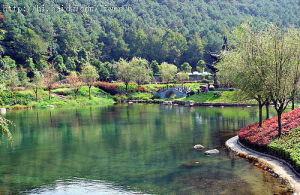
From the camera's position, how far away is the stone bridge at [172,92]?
94188 mm

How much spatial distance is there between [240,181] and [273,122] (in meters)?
12.4

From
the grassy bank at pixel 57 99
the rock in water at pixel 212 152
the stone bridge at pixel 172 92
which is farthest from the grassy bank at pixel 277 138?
the stone bridge at pixel 172 92

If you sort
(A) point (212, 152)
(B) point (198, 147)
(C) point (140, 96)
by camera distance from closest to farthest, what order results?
(A) point (212, 152) < (B) point (198, 147) < (C) point (140, 96)

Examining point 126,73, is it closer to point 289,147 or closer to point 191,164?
point 191,164

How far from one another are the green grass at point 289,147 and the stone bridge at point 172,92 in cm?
6547

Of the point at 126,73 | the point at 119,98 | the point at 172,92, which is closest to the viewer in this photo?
the point at 172,92

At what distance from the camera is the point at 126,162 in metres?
28.9

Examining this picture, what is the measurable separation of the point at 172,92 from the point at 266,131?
226 ft

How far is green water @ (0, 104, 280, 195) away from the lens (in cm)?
2264

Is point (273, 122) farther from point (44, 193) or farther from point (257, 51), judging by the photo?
point (44, 193)

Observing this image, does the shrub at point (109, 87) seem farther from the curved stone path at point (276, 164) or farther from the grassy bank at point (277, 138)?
the curved stone path at point (276, 164)

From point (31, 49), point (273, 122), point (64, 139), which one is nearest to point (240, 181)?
point (273, 122)

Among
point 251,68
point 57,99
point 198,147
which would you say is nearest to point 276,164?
point 198,147

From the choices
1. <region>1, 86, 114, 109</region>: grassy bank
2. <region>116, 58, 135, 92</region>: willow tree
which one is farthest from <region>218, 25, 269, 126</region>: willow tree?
<region>116, 58, 135, 92</region>: willow tree
